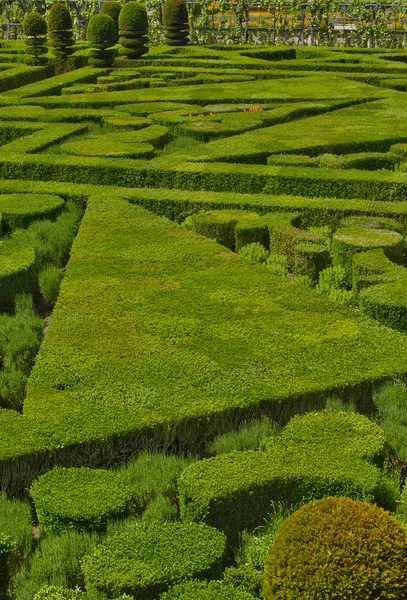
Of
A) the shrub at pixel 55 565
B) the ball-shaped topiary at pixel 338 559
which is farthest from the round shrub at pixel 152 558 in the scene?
the ball-shaped topiary at pixel 338 559

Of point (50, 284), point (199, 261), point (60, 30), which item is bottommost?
point (50, 284)

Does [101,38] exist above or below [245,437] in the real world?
above

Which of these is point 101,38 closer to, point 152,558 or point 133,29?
point 133,29

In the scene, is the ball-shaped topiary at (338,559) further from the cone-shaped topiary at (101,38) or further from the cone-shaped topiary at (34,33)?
the cone-shaped topiary at (34,33)

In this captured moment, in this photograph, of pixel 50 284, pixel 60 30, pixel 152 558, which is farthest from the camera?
pixel 60 30

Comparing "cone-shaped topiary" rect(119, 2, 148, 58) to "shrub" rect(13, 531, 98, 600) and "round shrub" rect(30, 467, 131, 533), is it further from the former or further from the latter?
"shrub" rect(13, 531, 98, 600)

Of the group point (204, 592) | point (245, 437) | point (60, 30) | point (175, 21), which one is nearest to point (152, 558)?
point (204, 592)

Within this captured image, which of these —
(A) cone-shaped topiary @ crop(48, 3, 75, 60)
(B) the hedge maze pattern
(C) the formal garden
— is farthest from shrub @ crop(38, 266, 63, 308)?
(A) cone-shaped topiary @ crop(48, 3, 75, 60)
